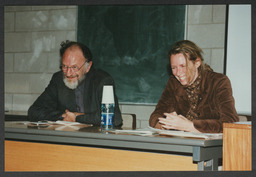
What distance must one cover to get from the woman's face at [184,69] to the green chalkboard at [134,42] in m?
0.65

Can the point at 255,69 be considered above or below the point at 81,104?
above

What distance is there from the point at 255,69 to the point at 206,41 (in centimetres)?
77

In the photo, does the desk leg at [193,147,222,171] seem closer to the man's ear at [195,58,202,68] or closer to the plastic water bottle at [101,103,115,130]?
the plastic water bottle at [101,103,115,130]

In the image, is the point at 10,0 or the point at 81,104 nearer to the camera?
the point at 10,0

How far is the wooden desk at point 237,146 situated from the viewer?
58.1 inches

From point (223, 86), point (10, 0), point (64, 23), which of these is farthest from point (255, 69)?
point (64, 23)

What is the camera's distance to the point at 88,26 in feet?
11.5

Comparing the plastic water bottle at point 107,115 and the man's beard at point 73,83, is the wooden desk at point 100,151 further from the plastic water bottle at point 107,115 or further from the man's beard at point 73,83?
the man's beard at point 73,83

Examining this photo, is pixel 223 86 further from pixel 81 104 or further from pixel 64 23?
pixel 64 23

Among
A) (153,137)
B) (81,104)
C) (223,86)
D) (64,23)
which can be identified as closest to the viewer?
(153,137)

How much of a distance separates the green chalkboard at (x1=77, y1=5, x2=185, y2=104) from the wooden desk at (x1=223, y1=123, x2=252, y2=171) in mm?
1725

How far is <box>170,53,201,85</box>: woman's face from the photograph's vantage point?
2.45 m

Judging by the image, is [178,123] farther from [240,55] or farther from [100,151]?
[240,55]

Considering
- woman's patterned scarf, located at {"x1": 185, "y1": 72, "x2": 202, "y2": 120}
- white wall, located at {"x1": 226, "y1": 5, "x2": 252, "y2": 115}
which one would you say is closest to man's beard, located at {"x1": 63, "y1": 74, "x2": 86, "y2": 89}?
woman's patterned scarf, located at {"x1": 185, "y1": 72, "x2": 202, "y2": 120}
